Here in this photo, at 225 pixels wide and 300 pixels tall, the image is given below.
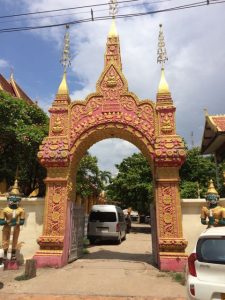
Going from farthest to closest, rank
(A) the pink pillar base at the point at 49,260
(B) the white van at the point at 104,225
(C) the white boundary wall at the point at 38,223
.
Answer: (B) the white van at the point at 104,225
(C) the white boundary wall at the point at 38,223
(A) the pink pillar base at the point at 49,260

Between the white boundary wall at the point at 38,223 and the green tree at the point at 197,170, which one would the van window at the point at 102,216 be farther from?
the green tree at the point at 197,170

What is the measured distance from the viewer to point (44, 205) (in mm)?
10352

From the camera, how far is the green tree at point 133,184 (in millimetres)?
25094

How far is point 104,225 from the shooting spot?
1648 cm

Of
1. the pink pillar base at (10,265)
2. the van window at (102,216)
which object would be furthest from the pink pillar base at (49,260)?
the van window at (102,216)

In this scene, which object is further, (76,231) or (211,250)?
(76,231)

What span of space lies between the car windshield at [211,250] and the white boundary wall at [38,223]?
5383mm

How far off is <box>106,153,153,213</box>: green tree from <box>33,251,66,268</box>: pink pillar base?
15.2 meters

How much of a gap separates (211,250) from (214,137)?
1578cm

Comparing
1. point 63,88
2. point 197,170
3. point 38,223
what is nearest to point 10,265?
point 38,223

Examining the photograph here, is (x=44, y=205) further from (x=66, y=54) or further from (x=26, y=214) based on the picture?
(x=66, y=54)

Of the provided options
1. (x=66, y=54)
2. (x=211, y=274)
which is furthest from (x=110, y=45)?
(x=211, y=274)

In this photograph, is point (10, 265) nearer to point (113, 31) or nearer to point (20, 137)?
point (20, 137)

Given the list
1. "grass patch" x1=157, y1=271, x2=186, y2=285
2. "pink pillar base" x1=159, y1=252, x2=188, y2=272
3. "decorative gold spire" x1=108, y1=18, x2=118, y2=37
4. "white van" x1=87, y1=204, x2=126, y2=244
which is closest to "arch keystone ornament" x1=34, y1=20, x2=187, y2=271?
"pink pillar base" x1=159, y1=252, x2=188, y2=272
